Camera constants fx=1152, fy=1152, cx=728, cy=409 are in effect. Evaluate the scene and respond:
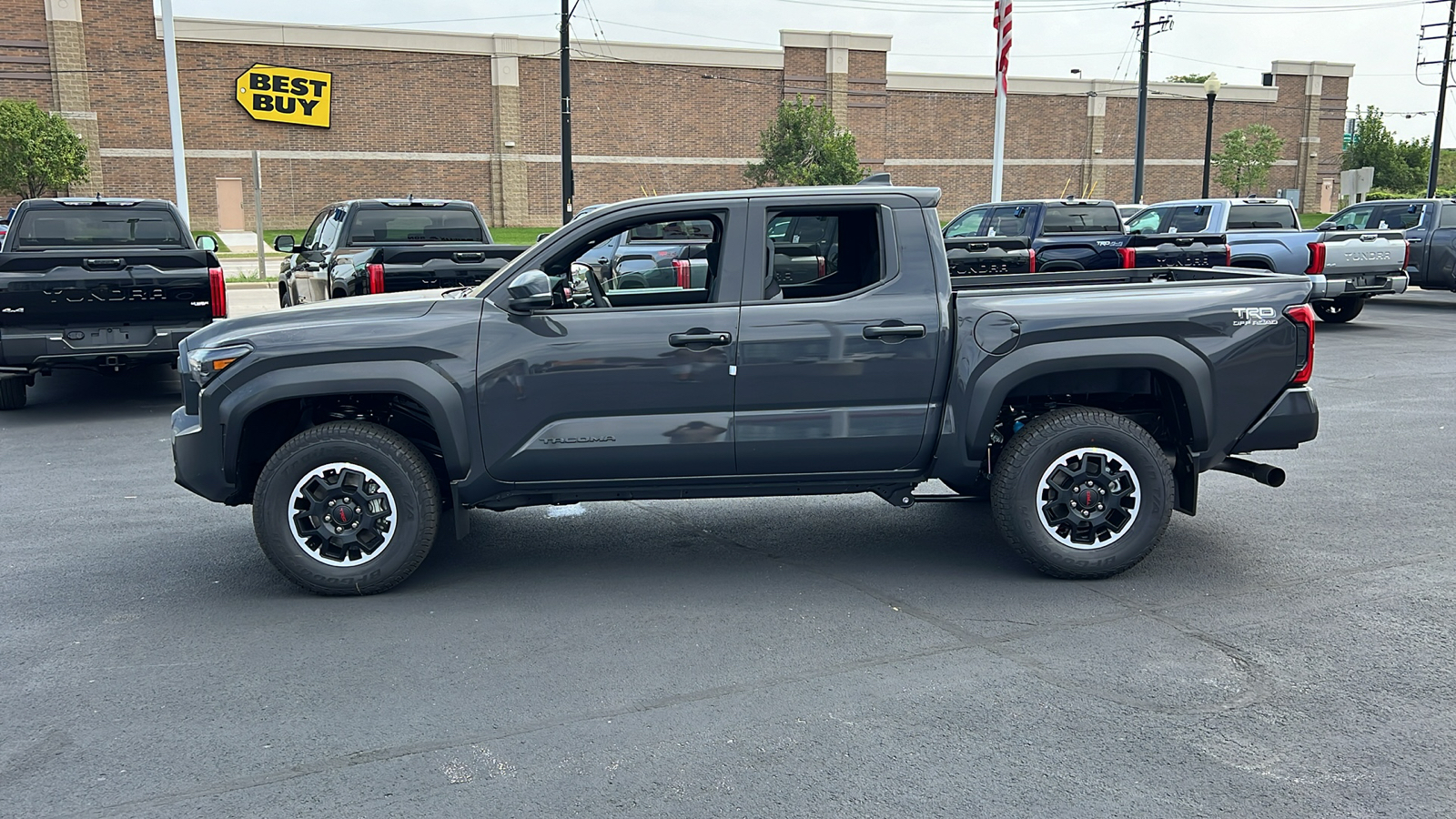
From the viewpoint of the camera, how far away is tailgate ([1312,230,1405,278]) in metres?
16.7

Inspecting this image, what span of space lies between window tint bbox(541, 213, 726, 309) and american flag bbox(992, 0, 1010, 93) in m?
17.5

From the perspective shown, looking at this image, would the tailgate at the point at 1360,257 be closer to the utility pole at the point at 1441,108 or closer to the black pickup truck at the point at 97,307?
the black pickup truck at the point at 97,307

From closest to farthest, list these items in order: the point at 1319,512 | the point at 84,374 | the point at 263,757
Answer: the point at 263,757
the point at 1319,512
the point at 84,374

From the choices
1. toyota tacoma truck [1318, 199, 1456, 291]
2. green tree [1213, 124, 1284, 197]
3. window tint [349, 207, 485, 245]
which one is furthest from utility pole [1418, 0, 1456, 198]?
window tint [349, 207, 485, 245]

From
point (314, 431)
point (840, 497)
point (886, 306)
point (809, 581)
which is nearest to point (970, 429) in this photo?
point (886, 306)

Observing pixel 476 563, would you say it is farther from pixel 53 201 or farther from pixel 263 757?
pixel 53 201

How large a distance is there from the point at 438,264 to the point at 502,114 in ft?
123

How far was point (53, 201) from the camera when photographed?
11.7 metres

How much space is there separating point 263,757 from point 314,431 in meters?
1.97

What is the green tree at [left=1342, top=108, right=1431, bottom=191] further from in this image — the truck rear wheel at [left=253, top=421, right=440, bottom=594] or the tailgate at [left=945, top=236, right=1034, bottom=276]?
the truck rear wheel at [left=253, top=421, right=440, bottom=594]

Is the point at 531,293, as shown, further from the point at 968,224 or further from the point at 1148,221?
the point at 1148,221

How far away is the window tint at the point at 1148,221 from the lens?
19312mm

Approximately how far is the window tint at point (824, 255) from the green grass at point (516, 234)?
34.4 m

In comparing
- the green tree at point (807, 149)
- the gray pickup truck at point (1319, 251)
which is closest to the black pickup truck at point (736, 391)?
the gray pickup truck at point (1319, 251)
